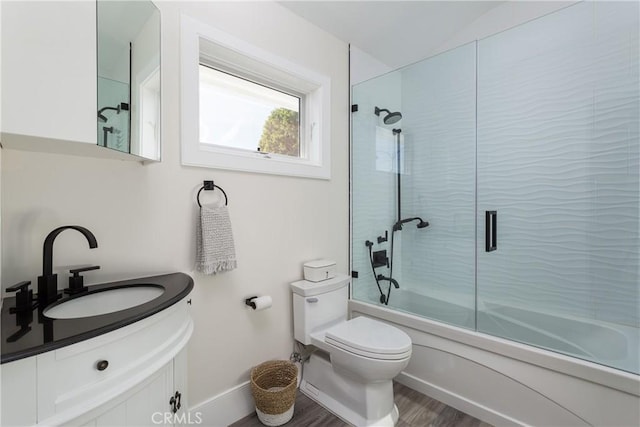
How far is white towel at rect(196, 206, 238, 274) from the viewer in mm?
1449

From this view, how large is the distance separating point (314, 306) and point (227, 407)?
0.73 m

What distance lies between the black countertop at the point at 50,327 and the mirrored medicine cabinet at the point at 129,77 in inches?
22.0

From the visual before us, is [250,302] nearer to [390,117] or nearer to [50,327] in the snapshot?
[50,327]

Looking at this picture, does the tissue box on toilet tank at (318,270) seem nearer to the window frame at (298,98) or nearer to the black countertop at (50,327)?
the window frame at (298,98)

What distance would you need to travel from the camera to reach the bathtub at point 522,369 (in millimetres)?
1320

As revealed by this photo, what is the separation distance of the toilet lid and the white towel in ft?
2.40

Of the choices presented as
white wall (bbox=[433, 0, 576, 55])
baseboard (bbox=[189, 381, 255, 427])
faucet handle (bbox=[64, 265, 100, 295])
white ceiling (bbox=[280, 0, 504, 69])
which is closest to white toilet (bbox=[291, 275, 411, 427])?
baseboard (bbox=[189, 381, 255, 427])

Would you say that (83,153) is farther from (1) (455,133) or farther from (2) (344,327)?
(1) (455,133)

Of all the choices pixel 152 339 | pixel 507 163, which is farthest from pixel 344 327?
pixel 507 163

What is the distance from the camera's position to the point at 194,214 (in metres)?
1.51

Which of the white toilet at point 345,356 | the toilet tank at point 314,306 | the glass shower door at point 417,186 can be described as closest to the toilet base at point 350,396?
the white toilet at point 345,356

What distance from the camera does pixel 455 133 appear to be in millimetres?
2236

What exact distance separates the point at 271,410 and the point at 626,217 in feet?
7.52

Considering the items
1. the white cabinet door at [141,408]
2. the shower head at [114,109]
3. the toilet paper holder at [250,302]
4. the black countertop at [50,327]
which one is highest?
the shower head at [114,109]
